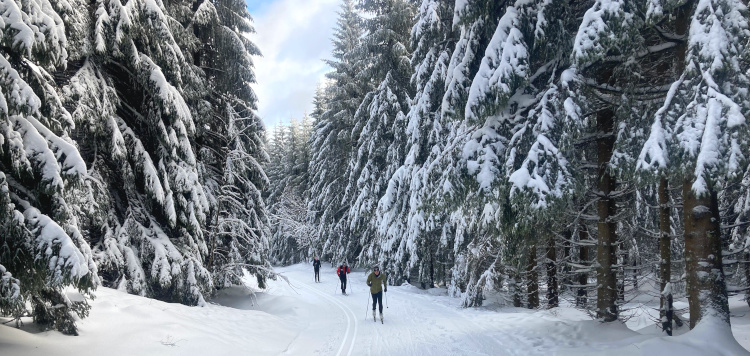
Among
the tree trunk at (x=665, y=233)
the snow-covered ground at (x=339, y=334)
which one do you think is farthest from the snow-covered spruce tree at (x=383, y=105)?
the tree trunk at (x=665, y=233)

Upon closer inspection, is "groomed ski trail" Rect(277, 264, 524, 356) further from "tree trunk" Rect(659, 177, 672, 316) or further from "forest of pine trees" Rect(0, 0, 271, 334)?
"forest of pine trees" Rect(0, 0, 271, 334)

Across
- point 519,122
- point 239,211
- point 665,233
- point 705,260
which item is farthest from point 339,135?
point 705,260

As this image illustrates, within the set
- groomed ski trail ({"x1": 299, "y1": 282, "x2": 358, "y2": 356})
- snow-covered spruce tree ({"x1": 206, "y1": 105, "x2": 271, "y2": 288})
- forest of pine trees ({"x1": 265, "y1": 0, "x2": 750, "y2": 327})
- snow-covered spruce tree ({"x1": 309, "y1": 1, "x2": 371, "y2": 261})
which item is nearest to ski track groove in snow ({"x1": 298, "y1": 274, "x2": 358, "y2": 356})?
groomed ski trail ({"x1": 299, "y1": 282, "x2": 358, "y2": 356})

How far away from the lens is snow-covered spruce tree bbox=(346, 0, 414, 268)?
18.4 metres

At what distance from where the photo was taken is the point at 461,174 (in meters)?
7.07

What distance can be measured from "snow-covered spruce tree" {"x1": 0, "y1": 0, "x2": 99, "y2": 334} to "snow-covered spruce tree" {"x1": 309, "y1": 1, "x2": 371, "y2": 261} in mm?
17395

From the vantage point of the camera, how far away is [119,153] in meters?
8.31

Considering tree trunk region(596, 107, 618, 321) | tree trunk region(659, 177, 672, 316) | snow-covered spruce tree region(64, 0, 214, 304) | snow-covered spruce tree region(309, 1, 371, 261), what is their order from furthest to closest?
1. snow-covered spruce tree region(309, 1, 371, 261)
2. snow-covered spruce tree region(64, 0, 214, 304)
3. tree trunk region(596, 107, 618, 321)
4. tree trunk region(659, 177, 672, 316)

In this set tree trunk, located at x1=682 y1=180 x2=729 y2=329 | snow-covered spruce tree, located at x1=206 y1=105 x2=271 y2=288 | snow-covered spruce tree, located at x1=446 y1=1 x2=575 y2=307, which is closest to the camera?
tree trunk, located at x1=682 y1=180 x2=729 y2=329

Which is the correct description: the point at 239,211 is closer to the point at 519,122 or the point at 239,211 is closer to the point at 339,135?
the point at 519,122

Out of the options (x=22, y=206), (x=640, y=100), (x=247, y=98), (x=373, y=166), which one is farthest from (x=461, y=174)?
(x=373, y=166)

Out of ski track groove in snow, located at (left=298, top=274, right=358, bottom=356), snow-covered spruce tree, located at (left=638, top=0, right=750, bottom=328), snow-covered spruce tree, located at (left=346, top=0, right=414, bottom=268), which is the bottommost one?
ski track groove in snow, located at (left=298, top=274, right=358, bottom=356)

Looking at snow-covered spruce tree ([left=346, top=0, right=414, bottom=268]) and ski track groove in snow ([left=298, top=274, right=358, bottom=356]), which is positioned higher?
snow-covered spruce tree ([left=346, top=0, right=414, bottom=268])

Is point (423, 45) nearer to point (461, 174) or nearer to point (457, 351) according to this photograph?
point (461, 174)
